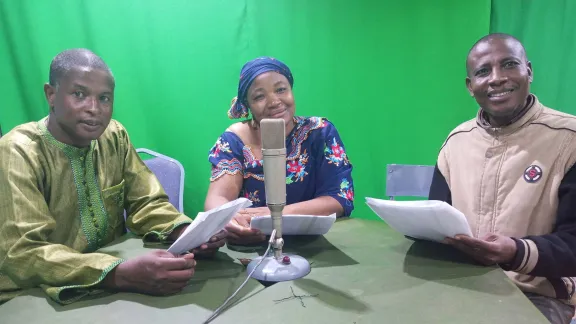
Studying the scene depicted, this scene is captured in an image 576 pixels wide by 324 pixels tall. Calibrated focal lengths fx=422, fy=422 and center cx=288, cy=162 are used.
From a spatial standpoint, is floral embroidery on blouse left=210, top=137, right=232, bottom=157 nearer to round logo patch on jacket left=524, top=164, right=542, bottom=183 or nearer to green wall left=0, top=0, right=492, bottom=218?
green wall left=0, top=0, right=492, bottom=218

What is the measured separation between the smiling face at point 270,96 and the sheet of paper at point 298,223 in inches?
23.3

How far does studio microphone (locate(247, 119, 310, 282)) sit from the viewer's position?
107 cm

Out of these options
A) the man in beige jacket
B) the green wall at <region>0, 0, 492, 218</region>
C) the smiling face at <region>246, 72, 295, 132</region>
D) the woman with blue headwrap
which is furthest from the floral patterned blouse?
the green wall at <region>0, 0, 492, 218</region>

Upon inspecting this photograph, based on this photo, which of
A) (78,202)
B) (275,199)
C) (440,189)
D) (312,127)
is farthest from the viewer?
(312,127)

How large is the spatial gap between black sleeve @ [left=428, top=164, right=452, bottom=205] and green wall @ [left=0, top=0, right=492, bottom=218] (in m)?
1.14

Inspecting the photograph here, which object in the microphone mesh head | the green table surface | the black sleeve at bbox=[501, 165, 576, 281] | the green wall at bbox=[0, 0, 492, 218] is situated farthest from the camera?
the green wall at bbox=[0, 0, 492, 218]

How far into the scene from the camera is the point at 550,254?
4.18ft

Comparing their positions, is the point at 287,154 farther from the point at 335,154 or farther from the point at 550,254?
the point at 550,254

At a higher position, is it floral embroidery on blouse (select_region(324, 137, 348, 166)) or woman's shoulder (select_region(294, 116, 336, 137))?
woman's shoulder (select_region(294, 116, 336, 137))

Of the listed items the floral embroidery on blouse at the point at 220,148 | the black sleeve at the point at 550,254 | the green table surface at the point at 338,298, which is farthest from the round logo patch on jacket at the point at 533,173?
the floral embroidery on blouse at the point at 220,148

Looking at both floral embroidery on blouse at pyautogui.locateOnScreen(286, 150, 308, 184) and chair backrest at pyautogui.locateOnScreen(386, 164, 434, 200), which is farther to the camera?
chair backrest at pyautogui.locateOnScreen(386, 164, 434, 200)

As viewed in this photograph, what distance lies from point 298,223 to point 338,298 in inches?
15.4

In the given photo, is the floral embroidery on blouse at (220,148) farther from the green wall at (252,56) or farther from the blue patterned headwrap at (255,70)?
the green wall at (252,56)

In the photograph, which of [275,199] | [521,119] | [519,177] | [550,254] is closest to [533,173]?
[519,177]
